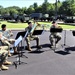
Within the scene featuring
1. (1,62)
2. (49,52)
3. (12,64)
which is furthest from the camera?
(49,52)

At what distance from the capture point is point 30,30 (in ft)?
43.9

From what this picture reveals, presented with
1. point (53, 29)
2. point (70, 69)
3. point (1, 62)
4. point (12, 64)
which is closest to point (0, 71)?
point (1, 62)

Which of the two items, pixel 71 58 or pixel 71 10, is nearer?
pixel 71 58

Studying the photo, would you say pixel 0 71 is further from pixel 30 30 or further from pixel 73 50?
pixel 73 50

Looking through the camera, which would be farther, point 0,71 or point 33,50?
point 33,50

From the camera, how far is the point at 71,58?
457 inches

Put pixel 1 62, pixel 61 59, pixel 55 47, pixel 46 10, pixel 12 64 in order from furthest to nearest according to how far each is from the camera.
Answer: pixel 46 10 → pixel 55 47 → pixel 61 59 → pixel 12 64 → pixel 1 62

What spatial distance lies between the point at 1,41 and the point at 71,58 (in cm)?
327

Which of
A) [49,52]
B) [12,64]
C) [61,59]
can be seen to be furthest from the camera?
[49,52]

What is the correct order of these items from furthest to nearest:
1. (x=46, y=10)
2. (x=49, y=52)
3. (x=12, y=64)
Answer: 1. (x=46, y=10)
2. (x=49, y=52)
3. (x=12, y=64)

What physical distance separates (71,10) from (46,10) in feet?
70.3

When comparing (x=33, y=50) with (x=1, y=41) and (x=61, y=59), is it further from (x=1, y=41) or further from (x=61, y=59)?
(x=1, y=41)

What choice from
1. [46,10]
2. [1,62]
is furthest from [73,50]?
[46,10]

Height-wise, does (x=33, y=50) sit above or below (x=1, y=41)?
below
